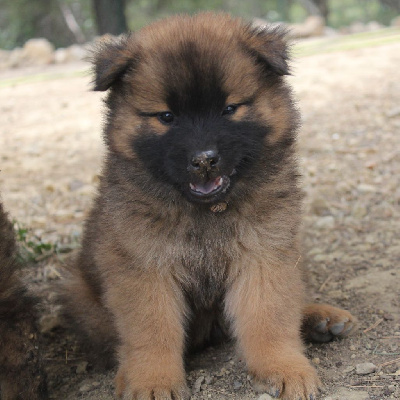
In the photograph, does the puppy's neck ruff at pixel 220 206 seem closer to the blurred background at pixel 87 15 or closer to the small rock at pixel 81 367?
the small rock at pixel 81 367

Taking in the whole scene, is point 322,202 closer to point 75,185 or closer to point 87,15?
point 75,185

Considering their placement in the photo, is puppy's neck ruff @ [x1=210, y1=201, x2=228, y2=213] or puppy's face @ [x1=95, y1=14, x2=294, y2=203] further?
puppy's neck ruff @ [x1=210, y1=201, x2=228, y2=213]

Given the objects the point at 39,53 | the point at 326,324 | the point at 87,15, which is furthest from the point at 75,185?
the point at 87,15

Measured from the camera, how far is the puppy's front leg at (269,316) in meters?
2.84

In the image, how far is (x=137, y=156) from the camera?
2.87 metres

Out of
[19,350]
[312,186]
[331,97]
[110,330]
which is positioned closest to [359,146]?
[312,186]

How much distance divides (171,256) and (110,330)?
2.30 feet

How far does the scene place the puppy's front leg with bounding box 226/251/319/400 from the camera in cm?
284

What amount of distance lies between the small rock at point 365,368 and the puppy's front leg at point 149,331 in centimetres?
81

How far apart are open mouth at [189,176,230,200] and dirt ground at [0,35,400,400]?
894 millimetres

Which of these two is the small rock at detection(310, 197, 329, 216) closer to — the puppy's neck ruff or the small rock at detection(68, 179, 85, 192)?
the small rock at detection(68, 179, 85, 192)

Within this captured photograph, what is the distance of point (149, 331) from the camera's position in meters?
2.88

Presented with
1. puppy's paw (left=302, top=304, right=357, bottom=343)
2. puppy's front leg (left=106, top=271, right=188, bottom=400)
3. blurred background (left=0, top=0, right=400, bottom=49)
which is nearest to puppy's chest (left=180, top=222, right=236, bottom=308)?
puppy's front leg (left=106, top=271, right=188, bottom=400)

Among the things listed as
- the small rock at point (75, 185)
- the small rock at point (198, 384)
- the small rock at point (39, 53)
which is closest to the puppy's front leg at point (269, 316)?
the small rock at point (198, 384)
